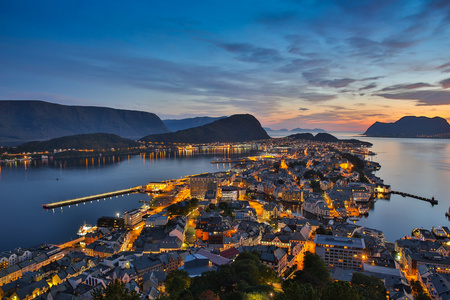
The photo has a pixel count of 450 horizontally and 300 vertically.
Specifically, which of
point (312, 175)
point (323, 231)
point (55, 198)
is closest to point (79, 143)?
point (55, 198)

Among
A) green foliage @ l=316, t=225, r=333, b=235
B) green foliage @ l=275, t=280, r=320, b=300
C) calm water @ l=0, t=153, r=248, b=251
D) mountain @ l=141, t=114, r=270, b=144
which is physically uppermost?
mountain @ l=141, t=114, r=270, b=144

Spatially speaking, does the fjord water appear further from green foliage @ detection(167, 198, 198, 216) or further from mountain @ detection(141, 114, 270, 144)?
mountain @ detection(141, 114, 270, 144)

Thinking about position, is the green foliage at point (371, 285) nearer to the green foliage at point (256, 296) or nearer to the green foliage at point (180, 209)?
the green foliage at point (256, 296)

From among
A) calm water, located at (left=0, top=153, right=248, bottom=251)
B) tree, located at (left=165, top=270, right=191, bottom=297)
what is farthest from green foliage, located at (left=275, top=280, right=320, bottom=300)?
calm water, located at (left=0, top=153, right=248, bottom=251)

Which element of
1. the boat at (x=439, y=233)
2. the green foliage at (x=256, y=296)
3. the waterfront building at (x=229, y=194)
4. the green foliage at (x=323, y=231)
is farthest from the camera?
the waterfront building at (x=229, y=194)

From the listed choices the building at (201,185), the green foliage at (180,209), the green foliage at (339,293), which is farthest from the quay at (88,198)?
the green foliage at (339,293)

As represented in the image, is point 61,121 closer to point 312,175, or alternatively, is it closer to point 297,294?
point 312,175

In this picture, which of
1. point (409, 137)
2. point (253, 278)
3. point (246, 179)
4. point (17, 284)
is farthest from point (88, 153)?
point (409, 137)
